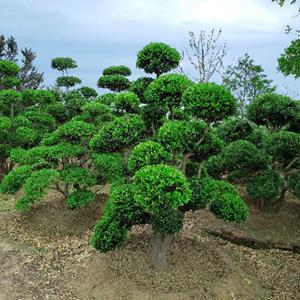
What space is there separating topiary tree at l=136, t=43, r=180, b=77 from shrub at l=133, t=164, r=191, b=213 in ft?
8.68

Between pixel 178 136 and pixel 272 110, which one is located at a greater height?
pixel 272 110

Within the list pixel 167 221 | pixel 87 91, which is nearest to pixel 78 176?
pixel 167 221

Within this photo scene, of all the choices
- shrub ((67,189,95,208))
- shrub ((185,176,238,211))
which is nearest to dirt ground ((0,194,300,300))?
shrub ((67,189,95,208))

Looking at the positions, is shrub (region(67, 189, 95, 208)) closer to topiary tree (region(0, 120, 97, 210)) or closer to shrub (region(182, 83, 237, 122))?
topiary tree (region(0, 120, 97, 210))

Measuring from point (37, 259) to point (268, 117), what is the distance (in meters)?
7.26

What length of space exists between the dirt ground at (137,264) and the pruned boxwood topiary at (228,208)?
150 cm

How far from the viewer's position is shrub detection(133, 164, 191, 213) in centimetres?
744

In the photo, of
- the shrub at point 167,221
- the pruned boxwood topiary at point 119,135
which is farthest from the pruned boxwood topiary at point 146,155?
the shrub at point 167,221

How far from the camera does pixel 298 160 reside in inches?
508

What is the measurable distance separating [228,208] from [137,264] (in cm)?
239

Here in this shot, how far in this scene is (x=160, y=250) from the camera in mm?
9328

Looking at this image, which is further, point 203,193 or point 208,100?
point 203,193

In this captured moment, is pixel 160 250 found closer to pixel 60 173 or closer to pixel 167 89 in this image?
pixel 167 89

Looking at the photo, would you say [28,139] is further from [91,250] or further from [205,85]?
[205,85]
